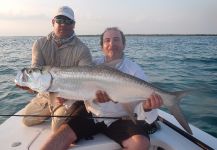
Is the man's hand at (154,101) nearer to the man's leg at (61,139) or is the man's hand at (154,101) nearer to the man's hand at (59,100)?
the man's leg at (61,139)

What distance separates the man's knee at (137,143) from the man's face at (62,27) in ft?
6.75

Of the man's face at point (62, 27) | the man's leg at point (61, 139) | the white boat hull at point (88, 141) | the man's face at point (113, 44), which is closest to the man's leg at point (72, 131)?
the man's leg at point (61, 139)

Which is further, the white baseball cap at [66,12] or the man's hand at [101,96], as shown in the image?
the white baseball cap at [66,12]

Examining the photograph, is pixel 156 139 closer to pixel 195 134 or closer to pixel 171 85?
pixel 195 134

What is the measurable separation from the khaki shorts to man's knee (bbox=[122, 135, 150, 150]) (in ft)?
3.35

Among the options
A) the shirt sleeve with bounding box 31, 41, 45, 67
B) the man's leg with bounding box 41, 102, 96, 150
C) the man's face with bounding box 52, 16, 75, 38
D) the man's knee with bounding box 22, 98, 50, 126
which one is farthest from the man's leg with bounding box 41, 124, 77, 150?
the man's face with bounding box 52, 16, 75, 38

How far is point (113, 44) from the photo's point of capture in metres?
4.31

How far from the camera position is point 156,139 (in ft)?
14.7

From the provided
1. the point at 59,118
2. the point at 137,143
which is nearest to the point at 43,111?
the point at 59,118

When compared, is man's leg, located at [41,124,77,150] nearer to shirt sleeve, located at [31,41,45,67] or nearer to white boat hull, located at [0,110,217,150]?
white boat hull, located at [0,110,217,150]

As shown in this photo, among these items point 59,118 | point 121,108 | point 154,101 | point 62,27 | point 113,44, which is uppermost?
point 62,27

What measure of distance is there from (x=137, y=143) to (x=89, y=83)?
3.10 feet

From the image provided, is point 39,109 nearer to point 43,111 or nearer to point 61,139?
point 43,111

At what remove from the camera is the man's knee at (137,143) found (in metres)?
3.86
